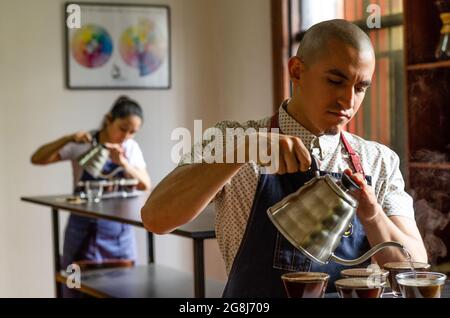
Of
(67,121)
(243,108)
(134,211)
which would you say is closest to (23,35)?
(67,121)

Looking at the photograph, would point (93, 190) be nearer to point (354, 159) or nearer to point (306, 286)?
point (354, 159)

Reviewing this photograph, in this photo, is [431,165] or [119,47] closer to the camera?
[431,165]

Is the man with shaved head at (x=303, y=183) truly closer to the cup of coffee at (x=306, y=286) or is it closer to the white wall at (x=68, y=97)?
the cup of coffee at (x=306, y=286)

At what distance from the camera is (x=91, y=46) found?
16.4 ft

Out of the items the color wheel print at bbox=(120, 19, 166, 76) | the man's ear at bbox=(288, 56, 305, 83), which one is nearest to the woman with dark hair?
the color wheel print at bbox=(120, 19, 166, 76)

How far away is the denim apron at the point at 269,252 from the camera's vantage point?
1869 millimetres

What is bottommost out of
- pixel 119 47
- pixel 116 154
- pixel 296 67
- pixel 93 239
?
pixel 93 239

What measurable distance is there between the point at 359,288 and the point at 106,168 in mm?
2922

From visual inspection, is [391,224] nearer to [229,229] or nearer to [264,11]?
[229,229]

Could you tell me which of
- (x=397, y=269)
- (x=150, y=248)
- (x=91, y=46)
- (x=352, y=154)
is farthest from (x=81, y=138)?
(x=397, y=269)

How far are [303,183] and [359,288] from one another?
1.77ft

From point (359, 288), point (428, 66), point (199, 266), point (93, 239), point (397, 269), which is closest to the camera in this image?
point (359, 288)

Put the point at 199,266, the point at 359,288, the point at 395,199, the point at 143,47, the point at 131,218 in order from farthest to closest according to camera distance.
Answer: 1. the point at 143,47
2. the point at 131,218
3. the point at 199,266
4. the point at 395,199
5. the point at 359,288

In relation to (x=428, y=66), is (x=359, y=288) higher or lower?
lower
